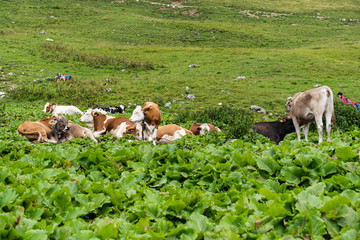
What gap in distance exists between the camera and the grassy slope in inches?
884

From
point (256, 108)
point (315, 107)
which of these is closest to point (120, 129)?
point (315, 107)

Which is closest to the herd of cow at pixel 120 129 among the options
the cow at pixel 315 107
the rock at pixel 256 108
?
the cow at pixel 315 107

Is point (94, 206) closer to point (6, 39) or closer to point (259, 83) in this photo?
point (259, 83)

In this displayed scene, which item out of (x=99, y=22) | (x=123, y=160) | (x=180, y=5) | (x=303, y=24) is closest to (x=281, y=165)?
(x=123, y=160)

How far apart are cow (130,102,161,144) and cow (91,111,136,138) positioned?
1.83 ft

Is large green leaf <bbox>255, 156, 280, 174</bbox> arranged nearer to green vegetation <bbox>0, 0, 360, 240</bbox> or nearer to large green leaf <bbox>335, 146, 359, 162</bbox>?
green vegetation <bbox>0, 0, 360, 240</bbox>

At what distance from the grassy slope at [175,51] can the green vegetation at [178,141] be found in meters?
0.18

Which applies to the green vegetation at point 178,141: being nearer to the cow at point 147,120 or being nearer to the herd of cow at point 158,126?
the herd of cow at point 158,126

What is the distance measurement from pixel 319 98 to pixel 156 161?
333 inches

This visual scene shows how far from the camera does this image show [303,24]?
64.5 meters

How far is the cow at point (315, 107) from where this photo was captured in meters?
11.8

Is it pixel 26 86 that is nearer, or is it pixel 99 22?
pixel 26 86

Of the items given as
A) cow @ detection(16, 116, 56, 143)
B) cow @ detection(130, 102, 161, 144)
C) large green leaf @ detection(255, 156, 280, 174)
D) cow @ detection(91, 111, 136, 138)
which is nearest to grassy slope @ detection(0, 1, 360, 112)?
cow @ detection(91, 111, 136, 138)

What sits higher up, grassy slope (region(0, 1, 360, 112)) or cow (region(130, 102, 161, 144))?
cow (region(130, 102, 161, 144))
